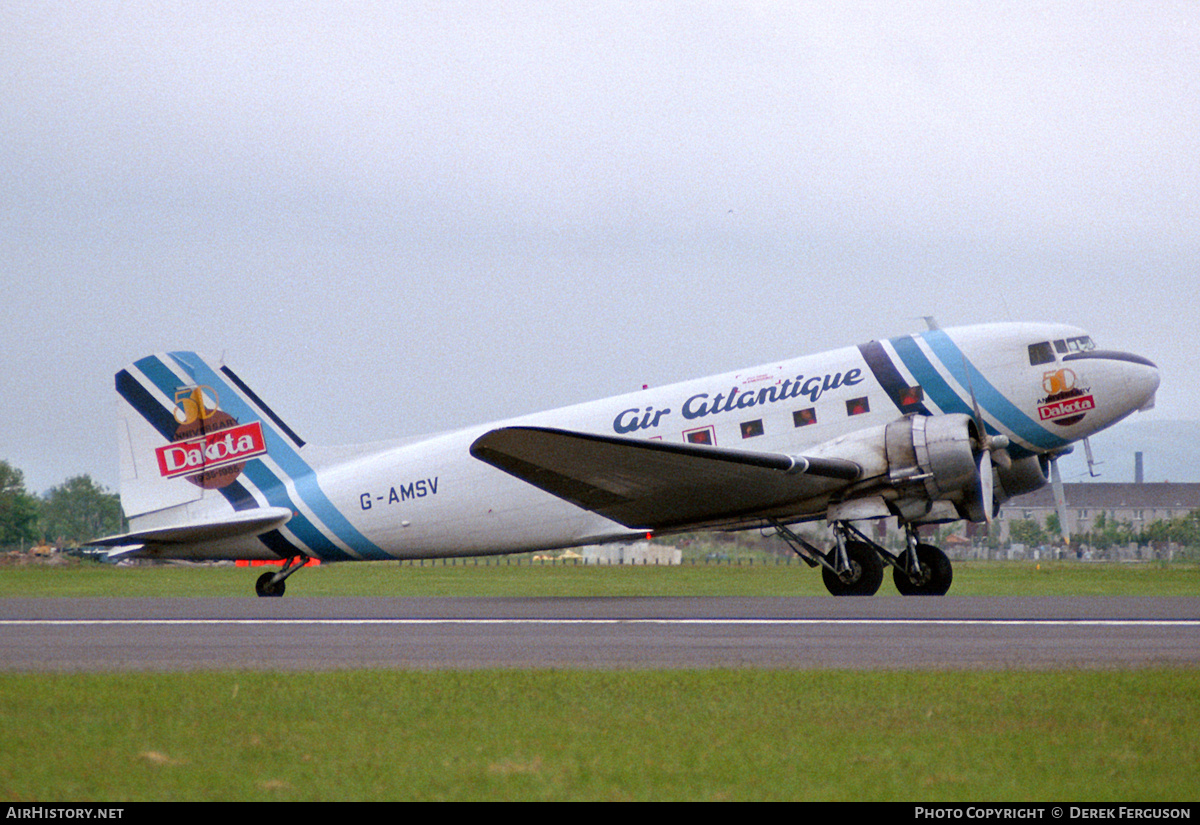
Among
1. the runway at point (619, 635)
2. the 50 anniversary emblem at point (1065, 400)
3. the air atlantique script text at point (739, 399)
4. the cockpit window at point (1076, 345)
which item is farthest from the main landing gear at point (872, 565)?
the cockpit window at point (1076, 345)

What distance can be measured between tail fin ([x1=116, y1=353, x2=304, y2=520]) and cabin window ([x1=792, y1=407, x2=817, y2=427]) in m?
10.9

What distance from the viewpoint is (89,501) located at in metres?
167

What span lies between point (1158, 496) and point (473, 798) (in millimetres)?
163362

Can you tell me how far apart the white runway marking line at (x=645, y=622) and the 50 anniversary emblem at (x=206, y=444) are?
8.28 m

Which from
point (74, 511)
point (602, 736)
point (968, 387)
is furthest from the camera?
point (74, 511)

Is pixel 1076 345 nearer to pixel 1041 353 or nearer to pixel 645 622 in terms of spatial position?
pixel 1041 353

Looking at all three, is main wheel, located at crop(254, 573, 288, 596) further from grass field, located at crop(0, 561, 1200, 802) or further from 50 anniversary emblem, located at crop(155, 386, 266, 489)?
grass field, located at crop(0, 561, 1200, 802)

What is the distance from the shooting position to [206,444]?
25.4 meters

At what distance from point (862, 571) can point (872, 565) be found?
21 cm

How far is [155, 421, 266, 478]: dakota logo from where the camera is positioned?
2533 cm

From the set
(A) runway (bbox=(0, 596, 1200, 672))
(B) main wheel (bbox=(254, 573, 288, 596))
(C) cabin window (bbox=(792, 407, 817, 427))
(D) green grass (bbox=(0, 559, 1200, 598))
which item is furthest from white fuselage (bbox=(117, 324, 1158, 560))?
(A) runway (bbox=(0, 596, 1200, 672))

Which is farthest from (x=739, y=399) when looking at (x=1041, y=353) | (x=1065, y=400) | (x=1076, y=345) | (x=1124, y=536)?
(x=1124, y=536)
